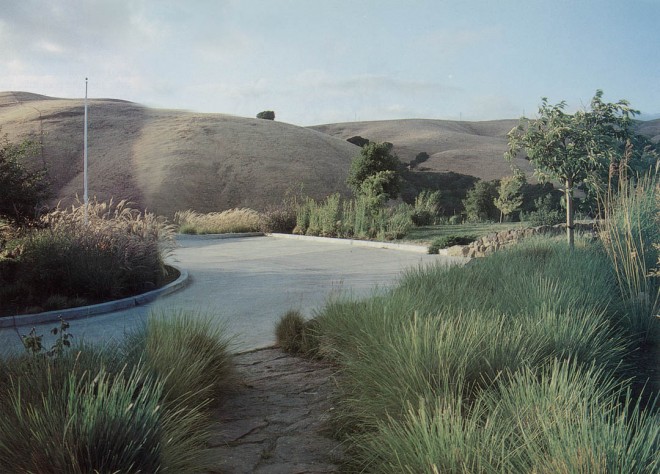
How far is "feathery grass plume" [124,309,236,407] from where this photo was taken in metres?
3.65

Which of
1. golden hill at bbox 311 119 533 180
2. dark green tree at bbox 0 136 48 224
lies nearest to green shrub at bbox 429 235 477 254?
dark green tree at bbox 0 136 48 224

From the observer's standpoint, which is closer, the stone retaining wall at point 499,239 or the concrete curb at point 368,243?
the stone retaining wall at point 499,239

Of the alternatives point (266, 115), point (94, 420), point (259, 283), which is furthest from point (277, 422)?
point (266, 115)

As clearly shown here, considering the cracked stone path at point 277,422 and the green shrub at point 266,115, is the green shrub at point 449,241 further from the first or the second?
the green shrub at point 266,115

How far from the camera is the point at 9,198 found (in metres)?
9.89

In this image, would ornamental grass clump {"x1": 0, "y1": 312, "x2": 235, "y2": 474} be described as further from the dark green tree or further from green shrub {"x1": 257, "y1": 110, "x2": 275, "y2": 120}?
green shrub {"x1": 257, "y1": 110, "x2": 275, "y2": 120}

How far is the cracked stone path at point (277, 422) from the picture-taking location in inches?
128

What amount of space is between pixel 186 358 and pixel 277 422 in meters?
0.72

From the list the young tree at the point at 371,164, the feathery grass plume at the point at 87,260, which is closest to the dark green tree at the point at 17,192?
the feathery grass plume at the point at 87,260

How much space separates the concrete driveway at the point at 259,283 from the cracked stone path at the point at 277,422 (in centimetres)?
47

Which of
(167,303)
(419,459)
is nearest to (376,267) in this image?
(167,303)

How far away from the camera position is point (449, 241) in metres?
15.4

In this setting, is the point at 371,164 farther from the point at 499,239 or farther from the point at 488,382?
the point at 488,382

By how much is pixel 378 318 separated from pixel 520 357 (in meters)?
1.17
